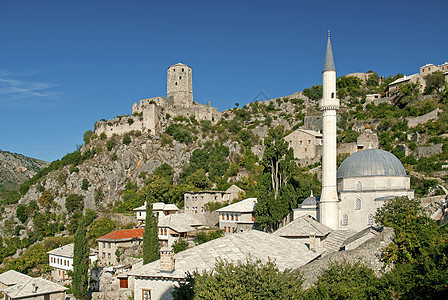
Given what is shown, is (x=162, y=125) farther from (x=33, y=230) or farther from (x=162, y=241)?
(x=162, y=241)

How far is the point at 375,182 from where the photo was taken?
99.0 ft

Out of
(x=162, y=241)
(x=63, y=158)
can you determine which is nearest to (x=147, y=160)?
(x=63, y=158)

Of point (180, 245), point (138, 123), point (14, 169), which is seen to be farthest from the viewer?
point (14, 169)

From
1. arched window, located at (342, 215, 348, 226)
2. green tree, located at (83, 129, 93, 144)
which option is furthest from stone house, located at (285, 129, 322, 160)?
green tree, located at (83, 129, 93, 144)

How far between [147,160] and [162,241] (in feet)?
77.7

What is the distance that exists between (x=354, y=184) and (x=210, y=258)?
51.8 feet

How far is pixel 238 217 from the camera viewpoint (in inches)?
1608

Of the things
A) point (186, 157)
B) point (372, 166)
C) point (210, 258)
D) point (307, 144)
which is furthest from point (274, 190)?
point (186, 157)

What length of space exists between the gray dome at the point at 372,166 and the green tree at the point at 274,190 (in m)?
4.85

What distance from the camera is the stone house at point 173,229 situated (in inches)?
1556

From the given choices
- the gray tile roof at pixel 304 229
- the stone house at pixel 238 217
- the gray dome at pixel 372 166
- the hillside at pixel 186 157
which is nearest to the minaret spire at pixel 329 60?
the gray dome at pixel 372 166

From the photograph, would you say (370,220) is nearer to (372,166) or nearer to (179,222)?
(372,166)

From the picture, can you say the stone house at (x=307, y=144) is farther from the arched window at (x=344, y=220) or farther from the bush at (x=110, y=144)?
the bush at (x=110, y=144)

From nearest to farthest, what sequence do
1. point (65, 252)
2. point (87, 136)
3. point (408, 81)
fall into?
point (65, 252) < point (408, 81) < point (87, 136)
